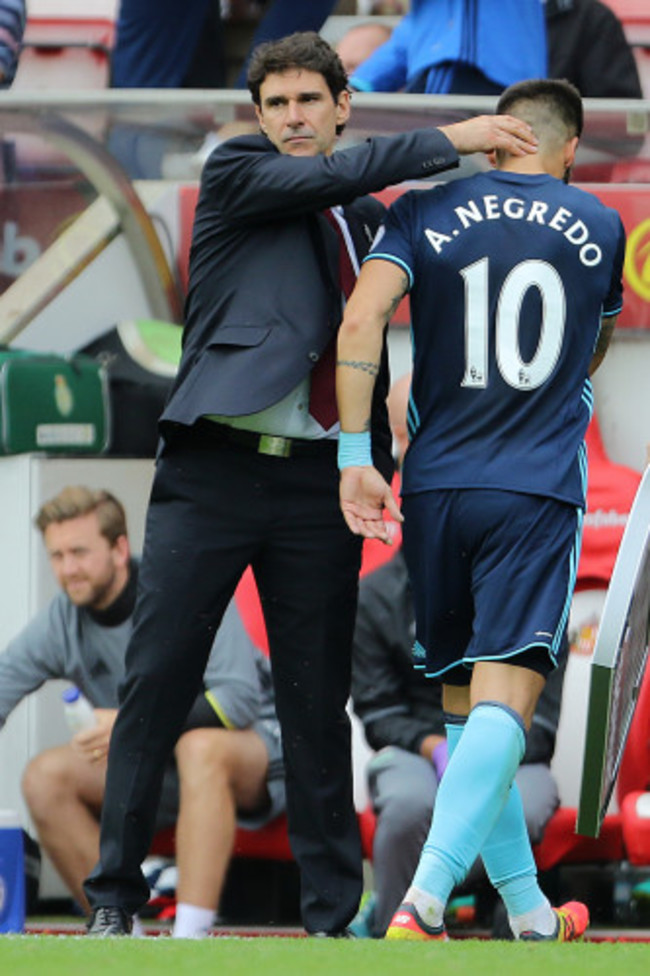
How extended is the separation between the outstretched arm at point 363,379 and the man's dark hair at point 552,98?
1.66 feet

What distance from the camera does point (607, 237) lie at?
16.8 ft

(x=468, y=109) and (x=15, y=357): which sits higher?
(x=468, y=109)

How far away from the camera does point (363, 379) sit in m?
5.06

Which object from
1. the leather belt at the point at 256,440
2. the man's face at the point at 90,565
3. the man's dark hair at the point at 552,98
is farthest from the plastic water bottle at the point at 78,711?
the man's dark hair at the point at 552,98

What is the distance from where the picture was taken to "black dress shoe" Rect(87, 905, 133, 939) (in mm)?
5215

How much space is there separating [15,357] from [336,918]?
2.68 m

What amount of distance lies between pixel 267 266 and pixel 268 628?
2.69 ft

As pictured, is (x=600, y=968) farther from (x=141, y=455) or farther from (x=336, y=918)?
(x=141, y=455)

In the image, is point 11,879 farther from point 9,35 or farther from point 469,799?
point 9,35

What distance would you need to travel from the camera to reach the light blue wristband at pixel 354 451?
505cm

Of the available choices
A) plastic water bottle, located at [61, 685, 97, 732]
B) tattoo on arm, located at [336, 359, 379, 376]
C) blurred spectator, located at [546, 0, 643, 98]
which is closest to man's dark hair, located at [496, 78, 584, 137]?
tattoo on arm, located at [336, 359, 379, 376]

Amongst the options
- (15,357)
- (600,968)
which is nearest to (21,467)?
(15,357)

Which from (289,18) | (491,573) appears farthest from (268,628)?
(289,18)

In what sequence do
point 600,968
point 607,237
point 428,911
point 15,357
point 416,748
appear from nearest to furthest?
point 600,968 → point 428,911 → point 607,237 → point 416,748 → point 15,357
